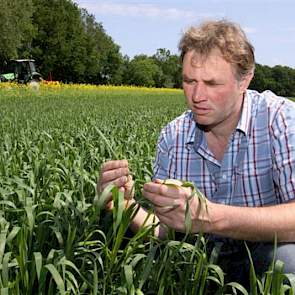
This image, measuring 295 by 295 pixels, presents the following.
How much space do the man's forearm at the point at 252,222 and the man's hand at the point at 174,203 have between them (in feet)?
0.15

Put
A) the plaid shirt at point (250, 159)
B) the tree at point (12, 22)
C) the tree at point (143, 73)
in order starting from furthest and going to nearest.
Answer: the tree at point (143, 73) < the tree at point (12, 22) < the plaid shirt at point (250, 159)

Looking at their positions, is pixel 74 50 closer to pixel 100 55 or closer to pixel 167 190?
pixel 100 55

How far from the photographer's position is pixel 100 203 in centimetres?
213

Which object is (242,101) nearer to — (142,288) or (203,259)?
(203,259)

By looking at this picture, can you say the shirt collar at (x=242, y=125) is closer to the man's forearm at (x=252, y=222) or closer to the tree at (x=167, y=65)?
the man's forearm at (x=252, y=222)

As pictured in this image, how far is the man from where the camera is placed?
2105mm

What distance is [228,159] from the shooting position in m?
2.44

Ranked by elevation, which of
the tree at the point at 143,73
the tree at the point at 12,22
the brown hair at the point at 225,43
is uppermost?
the tree at the point at 12,22

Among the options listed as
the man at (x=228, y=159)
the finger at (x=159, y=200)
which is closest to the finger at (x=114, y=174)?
the man at (x=228, y=159)

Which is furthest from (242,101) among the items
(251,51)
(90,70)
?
(90,70)

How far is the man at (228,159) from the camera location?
2.11 m

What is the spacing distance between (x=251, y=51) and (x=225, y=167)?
0.45m

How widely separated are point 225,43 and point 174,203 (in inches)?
23.5

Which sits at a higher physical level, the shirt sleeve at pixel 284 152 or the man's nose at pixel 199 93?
the man's nose at pixel 199 93
